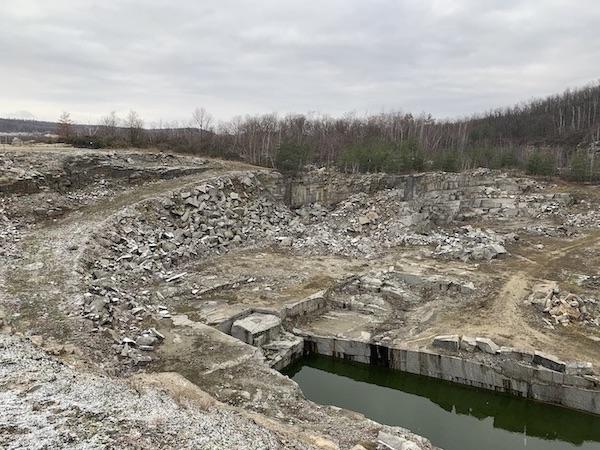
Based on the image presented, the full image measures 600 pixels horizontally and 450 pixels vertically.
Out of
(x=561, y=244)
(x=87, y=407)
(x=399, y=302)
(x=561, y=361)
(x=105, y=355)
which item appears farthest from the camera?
(x=561, y=244)

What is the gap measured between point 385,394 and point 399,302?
16.1 ft

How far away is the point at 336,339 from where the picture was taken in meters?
15.3

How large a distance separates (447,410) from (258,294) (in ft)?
26.3

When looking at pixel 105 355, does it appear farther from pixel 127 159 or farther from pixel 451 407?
pixel 127 159

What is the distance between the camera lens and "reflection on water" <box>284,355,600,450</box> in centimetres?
1152

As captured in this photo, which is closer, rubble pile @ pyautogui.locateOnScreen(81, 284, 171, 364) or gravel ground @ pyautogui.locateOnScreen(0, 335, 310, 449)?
gravel ground @ pyautogui.locateOnScreen(0, 335, 310, 449)

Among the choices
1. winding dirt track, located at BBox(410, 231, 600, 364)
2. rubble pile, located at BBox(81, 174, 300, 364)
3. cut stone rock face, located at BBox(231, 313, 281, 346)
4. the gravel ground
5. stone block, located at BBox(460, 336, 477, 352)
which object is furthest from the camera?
cut stone rock face, located at BBox(231, 313, 281, 346)

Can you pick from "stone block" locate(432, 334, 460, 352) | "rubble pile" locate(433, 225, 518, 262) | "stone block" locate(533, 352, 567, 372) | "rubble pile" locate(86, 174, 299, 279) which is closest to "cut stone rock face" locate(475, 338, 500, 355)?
"stone block" locate(432, 334, 460, 352)

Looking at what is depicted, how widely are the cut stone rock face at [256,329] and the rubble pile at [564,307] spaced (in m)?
8.97

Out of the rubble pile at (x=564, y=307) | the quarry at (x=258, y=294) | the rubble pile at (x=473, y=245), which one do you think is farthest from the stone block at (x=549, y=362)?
the rubble pile at (x=473, y=245)

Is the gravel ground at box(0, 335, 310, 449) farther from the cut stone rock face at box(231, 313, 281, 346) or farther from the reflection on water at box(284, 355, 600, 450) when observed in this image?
the cut stone rock face at box(231, 313, 281, 346)

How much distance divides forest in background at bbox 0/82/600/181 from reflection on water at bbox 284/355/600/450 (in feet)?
65.4

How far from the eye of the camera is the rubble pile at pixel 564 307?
15.1 metres

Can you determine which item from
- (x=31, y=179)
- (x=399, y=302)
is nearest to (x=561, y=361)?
(x=399, y=302)
